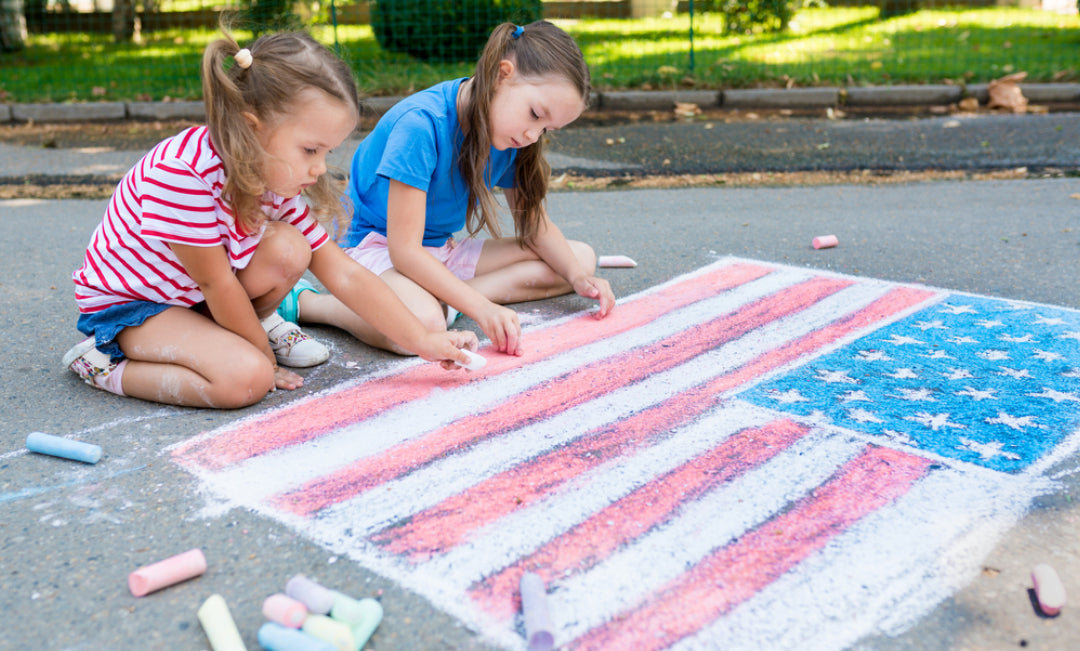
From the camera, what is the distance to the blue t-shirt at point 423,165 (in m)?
2.46

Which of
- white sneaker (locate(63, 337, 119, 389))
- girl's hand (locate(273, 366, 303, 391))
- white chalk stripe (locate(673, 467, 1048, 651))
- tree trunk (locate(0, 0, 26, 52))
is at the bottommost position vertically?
white chalk stripe (locate(673, 467, 1048, 651))

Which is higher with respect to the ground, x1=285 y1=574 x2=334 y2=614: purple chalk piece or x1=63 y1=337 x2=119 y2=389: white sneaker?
x1=63 y1=337 x2=119 y2=389: white sneaker

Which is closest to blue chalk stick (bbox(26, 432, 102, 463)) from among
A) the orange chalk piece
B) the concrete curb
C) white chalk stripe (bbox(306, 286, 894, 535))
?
white chalk stripe (bbox(306, 286, 894, 535))

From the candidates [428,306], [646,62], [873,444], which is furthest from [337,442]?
[646,62]

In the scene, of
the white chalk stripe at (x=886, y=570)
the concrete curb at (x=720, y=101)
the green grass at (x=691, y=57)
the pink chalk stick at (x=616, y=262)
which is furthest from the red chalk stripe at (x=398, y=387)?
the green grass at (x=691, y=57)

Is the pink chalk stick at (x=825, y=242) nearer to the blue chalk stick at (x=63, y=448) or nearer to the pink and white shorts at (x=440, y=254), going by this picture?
the pink and white shorts at (x=440, y=254)

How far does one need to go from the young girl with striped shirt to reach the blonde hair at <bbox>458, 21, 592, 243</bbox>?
417 mm

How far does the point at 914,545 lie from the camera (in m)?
1.58

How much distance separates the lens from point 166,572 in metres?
1.49

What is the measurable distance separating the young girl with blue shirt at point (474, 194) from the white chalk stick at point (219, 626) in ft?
3.90

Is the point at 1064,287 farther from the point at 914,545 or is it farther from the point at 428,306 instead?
the point at 428,306

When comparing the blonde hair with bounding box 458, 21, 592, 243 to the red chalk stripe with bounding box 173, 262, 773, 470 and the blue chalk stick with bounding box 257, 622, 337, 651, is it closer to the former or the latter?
the red chalk stripe with bounding box 173, 262, 773, 470

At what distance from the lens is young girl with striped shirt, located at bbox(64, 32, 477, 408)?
6.38 feet

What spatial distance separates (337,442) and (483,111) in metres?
1.00
